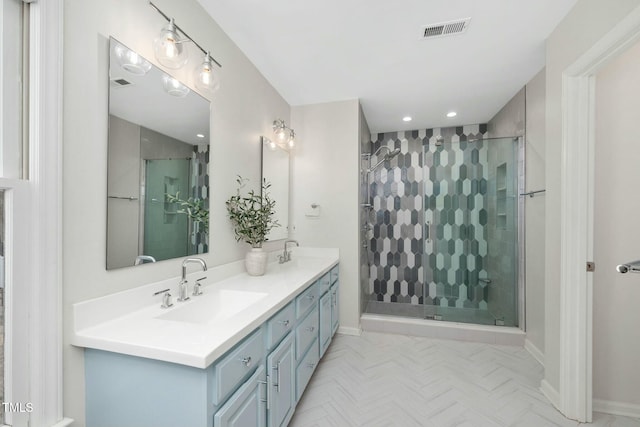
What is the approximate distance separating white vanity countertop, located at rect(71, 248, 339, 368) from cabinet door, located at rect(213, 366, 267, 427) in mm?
217

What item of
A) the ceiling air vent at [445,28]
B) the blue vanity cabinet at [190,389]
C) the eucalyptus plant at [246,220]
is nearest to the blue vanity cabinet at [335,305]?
the eucalyptus plant at [246,220]

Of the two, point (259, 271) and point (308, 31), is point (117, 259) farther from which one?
point (308, 31)

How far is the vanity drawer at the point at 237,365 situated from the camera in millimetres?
895

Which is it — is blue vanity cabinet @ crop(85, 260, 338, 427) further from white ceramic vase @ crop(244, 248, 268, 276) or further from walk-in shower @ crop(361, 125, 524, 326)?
walk-in shower @ crop(361, 125, 524, 326)

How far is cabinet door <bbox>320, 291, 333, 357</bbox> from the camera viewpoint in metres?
2.16

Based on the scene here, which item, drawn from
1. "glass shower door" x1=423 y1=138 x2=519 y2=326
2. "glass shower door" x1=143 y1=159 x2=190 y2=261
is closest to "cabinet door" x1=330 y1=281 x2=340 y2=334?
"glass shower door" x1=423 y1=138 x2=519 y2=326

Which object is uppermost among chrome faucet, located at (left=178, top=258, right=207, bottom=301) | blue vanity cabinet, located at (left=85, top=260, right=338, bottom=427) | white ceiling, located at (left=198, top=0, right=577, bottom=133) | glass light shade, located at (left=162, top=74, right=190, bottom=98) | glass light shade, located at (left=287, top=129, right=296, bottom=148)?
white ceiling, located at (left=198, top=0, right=577, bottom=133)

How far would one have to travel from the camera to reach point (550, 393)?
6.10 ft

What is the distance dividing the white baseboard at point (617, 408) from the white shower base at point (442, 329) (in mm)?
915

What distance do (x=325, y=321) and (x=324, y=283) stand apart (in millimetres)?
316

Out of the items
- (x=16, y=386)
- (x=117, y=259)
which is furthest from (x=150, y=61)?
(x=16, y=386)

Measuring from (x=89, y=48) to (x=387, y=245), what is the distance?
143 inches

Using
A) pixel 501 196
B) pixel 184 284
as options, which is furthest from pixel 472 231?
pixel 184 284

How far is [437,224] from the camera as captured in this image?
122 inches
